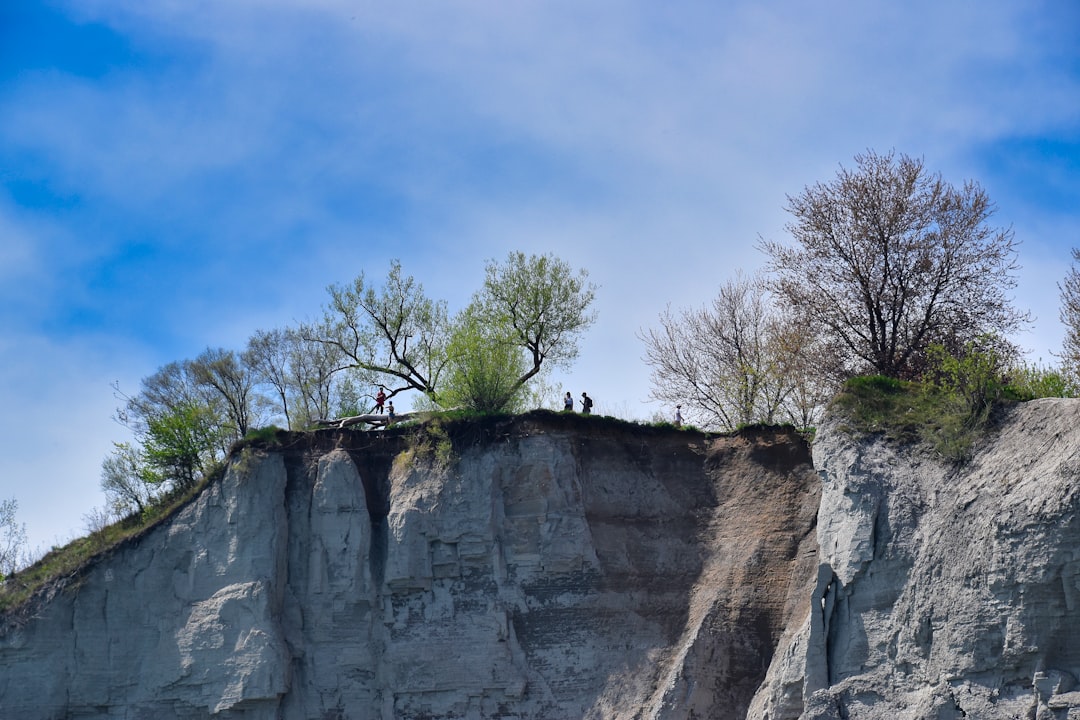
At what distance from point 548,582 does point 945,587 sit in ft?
28.4

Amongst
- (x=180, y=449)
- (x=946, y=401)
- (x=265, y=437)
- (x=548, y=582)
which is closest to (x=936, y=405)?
(x=946, y=401)

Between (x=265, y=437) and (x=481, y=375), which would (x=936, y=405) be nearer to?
(x=481, y=375)

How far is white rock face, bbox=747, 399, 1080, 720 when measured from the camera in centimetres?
1948

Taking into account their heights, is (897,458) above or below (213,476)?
below

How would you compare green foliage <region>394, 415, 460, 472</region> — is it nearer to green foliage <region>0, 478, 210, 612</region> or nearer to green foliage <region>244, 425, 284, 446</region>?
green foliage <region>244, 425, 284, 446</region>

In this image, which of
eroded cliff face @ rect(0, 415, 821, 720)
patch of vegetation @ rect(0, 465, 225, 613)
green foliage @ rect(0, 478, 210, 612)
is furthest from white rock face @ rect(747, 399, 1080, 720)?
green foliage @ rect(0, 478, 210, 612)

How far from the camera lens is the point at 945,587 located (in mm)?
20891

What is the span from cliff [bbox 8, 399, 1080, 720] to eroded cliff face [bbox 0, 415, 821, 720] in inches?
1.9

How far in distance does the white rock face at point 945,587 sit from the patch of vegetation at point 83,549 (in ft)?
48.0

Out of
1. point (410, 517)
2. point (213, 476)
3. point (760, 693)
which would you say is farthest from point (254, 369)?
point (760, 693)

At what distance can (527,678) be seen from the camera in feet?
84.3

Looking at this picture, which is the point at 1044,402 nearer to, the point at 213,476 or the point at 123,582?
the point at 213,476

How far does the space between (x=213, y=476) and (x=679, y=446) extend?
35.9 ft

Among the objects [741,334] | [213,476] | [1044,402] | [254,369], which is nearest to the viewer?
[1044,402]
